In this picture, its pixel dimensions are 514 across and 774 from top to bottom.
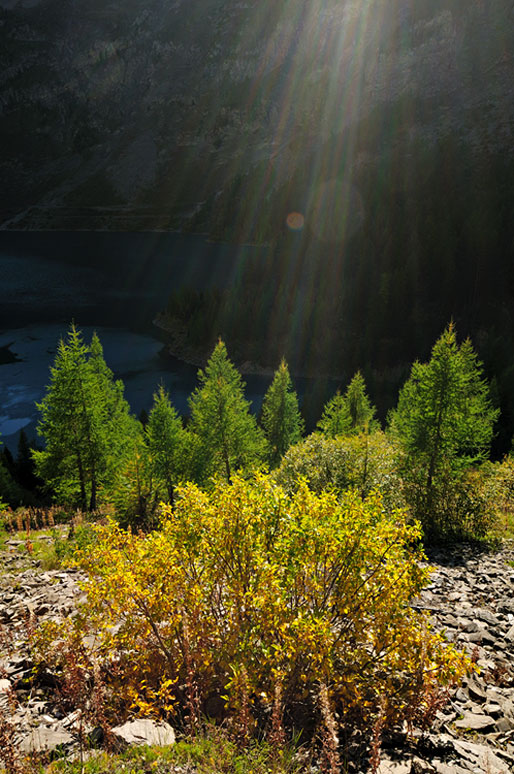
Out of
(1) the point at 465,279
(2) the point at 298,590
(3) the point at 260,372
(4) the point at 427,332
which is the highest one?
(1) the point at 465,279

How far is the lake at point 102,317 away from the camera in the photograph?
7988 cm

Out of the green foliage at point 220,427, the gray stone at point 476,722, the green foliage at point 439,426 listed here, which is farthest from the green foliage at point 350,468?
the gray stone at point 476,722

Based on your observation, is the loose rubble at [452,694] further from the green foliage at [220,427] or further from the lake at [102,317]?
the lake at [102,317]

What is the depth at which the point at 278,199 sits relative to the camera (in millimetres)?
176875

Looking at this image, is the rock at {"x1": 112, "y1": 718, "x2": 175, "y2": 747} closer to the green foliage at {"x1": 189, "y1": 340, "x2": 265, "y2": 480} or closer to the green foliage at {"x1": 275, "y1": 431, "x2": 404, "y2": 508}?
the green foliage at {"x1": 275, "y1": 431, "x2": 404, "y2": 508}

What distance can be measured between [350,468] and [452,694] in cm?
1406

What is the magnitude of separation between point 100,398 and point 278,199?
16831cm

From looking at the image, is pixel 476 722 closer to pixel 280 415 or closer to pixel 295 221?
pixel 280 415

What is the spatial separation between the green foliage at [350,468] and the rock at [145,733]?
1428 centimetres

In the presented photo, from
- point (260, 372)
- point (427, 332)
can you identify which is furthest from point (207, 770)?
point (427, 332)

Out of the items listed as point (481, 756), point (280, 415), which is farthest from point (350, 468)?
point (280, 415)

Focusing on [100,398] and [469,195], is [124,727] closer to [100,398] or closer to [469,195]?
[100,398]

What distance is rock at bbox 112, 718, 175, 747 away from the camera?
17.8ft

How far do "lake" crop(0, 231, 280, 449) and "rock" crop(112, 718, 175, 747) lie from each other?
211 ft
